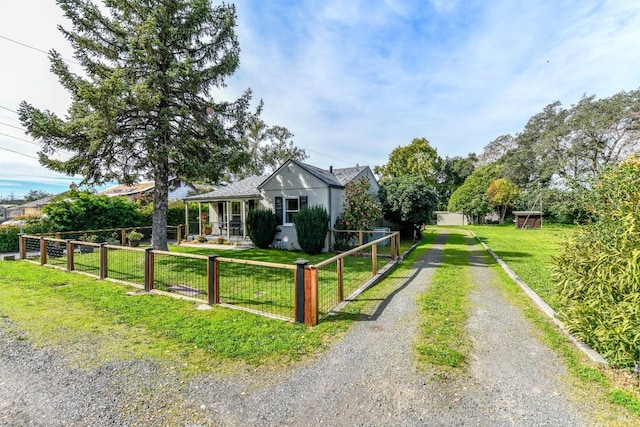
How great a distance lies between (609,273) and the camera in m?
3.47

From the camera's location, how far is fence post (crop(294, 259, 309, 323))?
15.3 feet

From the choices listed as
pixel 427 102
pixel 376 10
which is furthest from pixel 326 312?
pixel 427 102

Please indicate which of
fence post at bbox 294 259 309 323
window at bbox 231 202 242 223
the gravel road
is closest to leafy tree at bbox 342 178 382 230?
window at bbox 231 202 242 223

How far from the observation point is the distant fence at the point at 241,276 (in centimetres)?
481

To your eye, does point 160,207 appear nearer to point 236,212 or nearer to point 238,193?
point 238,193

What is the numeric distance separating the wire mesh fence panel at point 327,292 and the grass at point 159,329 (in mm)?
362

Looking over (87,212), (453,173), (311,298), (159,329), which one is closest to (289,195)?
(311,298)

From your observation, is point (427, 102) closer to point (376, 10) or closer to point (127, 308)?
point (376, 10)

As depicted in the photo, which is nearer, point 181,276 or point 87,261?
point 181,276

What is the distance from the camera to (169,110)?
1064 centimetres

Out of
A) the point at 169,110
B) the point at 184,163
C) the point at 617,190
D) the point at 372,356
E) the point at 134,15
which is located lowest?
the point at 372,356

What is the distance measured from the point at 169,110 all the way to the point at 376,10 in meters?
8.10

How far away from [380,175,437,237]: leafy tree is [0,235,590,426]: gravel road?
41.7 feet

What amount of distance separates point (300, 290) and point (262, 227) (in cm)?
965
